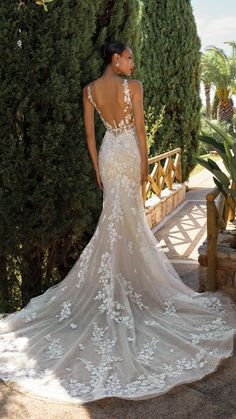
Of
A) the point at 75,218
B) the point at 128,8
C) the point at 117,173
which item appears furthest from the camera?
the point at 128,8

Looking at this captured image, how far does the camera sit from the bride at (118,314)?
3182 millimetres

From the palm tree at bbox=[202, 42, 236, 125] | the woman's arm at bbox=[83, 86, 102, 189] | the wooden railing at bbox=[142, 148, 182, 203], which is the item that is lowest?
the wooden railing at bbox=[142, 148, 182, 203]

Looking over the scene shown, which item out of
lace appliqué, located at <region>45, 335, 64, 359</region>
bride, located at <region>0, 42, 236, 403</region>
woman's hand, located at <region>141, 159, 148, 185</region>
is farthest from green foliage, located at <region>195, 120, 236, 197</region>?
lace appliqué, located at <region>45, 335, 64, 359</region>

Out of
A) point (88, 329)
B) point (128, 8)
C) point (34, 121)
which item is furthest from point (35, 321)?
point (128, 8)

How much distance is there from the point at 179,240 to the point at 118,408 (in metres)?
4.18

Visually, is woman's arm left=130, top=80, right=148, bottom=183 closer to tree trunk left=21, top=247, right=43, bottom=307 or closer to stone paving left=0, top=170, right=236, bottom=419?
tree trunk left=21, top=247, right=43, bottom=307

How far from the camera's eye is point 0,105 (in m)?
4.13

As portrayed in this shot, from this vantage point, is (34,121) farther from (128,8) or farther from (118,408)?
(118,408)

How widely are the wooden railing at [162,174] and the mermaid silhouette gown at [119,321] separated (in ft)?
9.42

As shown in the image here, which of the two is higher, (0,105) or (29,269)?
(0,105)

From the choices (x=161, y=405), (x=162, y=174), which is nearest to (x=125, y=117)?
(x=161, y=405)

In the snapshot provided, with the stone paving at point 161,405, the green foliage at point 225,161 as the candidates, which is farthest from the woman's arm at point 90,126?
the stone paving at point 161,405

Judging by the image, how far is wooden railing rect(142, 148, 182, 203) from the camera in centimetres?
748

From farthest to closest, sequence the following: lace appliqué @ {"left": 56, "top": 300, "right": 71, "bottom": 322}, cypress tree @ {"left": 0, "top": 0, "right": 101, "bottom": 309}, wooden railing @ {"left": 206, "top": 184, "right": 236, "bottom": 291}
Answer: wooden railing @ {"left": 206, "top": 184, "right": 236, "bottom": 291} → cypress tree @ {"left": 0, "top": 0, "right": 101, "bottom": 309} → lace appliqué @ {"left": 56, "top": 300, "right": 71, "bottom": 322}
